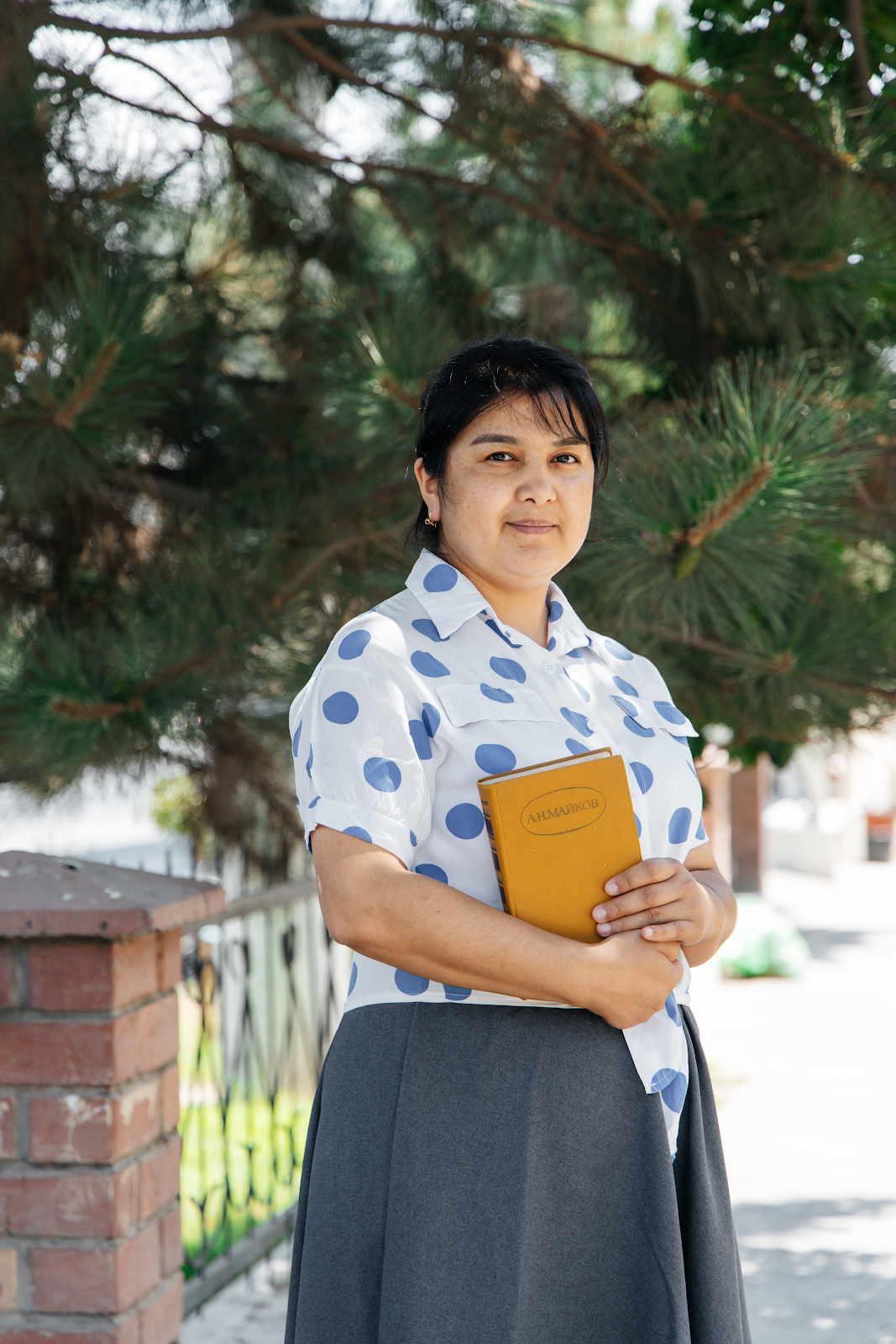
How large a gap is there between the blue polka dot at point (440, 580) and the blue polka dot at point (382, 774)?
11.1 inches

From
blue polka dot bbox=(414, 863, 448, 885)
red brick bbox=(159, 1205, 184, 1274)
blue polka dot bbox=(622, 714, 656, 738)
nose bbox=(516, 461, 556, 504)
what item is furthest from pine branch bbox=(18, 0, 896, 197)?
red brick bbox=(159, 1205, 184, 1274)

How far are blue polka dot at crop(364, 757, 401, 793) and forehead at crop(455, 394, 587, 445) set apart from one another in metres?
0.42

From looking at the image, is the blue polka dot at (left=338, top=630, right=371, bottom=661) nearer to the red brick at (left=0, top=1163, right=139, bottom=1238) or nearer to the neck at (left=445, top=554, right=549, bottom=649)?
the neck at (left=445, top=554, right=549, bottom=649)

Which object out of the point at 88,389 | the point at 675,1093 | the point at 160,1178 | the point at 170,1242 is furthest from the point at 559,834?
the point at 88,389

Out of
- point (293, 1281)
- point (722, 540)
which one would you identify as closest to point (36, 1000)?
point (293, 1281)

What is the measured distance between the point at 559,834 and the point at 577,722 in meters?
0.21

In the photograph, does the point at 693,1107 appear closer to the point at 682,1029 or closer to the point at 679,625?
the point at 682,1029

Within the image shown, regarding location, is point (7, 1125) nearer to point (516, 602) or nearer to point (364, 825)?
point (364, 825)

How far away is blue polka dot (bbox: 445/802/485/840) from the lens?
3.96 feet

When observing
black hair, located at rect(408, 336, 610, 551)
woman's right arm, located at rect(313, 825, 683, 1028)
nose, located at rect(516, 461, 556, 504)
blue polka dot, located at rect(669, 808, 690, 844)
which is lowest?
woman's right arm, located at rect(313, 825, 683, 1028)

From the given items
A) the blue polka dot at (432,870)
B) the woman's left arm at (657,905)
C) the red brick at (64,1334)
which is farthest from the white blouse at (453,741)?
the red brick at (64,1334)

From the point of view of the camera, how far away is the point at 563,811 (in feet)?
3.78

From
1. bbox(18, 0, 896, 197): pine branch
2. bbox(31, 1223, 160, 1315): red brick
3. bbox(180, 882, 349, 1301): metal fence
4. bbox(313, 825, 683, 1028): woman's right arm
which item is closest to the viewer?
bbox(313, 825, 683, 1028): woman's right arm

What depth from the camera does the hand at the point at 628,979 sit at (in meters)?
1.13
